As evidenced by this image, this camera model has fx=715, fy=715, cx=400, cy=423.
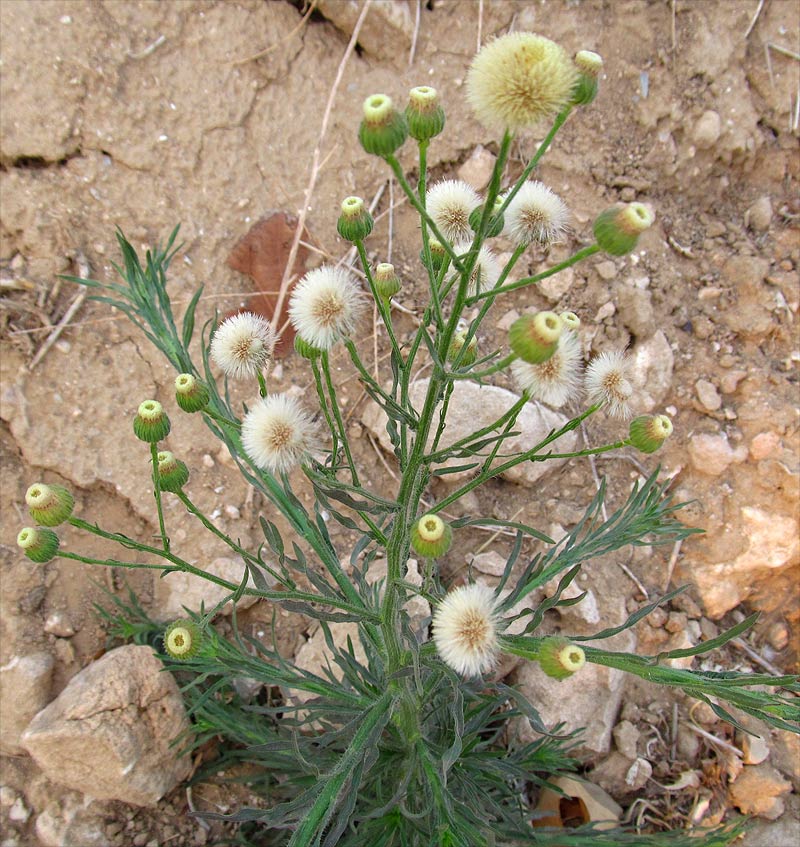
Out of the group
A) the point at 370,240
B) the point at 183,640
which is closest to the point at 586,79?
the point at 183,640

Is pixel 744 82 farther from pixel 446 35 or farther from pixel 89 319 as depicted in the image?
pixel 89 319

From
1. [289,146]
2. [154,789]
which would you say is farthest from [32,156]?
[154,789]

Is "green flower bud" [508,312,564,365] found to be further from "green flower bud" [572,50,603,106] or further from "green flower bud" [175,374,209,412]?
"green flower bud" [175,374,209,412]

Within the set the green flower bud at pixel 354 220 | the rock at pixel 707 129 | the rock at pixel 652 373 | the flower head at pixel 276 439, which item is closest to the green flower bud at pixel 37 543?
the flower head at pixel 276 439

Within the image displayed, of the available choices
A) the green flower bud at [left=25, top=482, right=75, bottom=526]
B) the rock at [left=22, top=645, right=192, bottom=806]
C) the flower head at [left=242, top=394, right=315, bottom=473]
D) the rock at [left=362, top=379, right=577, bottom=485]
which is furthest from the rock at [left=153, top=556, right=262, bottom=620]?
the flower head at [left=242, top=394, right=315, bottom=473]

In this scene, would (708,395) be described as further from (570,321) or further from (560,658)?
(560,658)

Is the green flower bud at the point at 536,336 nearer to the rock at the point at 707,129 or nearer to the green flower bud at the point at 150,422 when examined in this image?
the green flower bud at the point at 150,422
